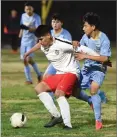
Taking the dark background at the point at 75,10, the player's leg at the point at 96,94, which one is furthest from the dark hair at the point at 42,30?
the dark background at the point at 75,10

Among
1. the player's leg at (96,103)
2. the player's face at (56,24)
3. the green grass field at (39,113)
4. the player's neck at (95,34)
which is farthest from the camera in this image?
the player's face at (56,24)

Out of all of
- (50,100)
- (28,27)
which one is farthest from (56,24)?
(28,27)

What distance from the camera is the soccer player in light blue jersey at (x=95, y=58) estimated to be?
8172 mm

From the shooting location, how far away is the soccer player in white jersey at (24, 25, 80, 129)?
823 centimetres

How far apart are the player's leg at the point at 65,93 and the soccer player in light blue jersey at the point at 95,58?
30 centimetres

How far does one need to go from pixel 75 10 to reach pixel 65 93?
77.1 feet

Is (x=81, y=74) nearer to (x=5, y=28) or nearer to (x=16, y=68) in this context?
(x=16, y=68)

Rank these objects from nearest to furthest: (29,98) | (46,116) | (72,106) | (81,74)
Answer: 1. (81,74)
2. (46,116)
3. (72,106)
4. (29,98)

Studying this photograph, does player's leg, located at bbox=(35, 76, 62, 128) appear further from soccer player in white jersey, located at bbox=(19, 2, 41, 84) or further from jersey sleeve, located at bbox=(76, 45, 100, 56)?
soccer player in white jersey, located at bbox=(19, 2, 41, 84)

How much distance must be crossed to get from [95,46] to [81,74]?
0.48 metres

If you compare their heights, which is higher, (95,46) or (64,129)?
(95,46)

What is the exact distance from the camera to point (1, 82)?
14.1m

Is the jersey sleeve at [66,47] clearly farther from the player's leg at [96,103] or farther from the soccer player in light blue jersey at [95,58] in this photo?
the player's leg at [96,103]

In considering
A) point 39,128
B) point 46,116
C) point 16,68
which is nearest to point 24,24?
point 16,68
